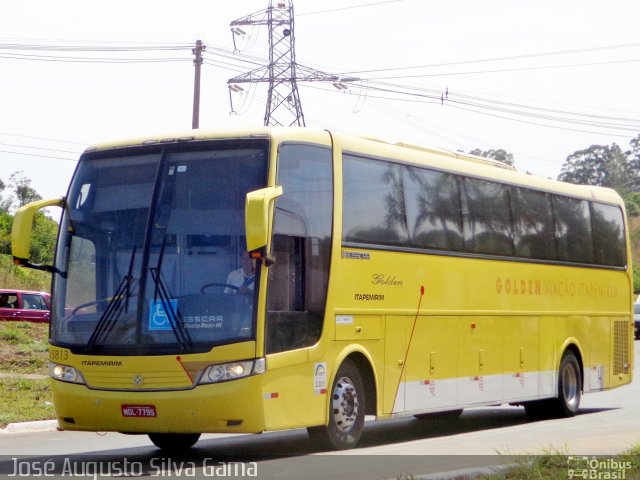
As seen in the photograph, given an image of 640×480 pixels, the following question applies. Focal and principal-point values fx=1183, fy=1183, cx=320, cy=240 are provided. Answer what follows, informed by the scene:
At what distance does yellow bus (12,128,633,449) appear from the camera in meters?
11.7

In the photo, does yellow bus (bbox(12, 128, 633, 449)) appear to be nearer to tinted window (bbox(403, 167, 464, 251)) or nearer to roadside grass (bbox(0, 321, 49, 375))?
tinted window (bbox(403, 167, 464, 251))

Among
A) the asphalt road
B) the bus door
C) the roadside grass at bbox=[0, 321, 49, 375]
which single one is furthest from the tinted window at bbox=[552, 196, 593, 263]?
the roadside grass at bbox=[0, 321, 49, 375]

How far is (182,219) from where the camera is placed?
1218cm

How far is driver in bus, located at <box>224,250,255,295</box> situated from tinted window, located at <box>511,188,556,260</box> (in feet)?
21.3

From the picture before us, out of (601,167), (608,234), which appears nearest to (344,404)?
(608,234)

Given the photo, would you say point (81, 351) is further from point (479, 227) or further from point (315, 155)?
point (479, 227)

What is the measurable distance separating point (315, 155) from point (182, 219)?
1.76 meters

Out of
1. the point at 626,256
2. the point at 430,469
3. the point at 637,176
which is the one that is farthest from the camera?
the point at 637,176

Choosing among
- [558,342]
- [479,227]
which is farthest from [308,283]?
[558,342]

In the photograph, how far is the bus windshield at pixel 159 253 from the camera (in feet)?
38.7

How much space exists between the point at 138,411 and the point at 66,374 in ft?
3.38

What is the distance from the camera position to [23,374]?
23.0 meters

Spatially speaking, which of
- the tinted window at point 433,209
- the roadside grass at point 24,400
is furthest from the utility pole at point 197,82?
the tinted window at point 433,209

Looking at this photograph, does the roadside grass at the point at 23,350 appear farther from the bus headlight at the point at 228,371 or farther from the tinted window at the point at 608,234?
the bus headlight at the point at 228,371
